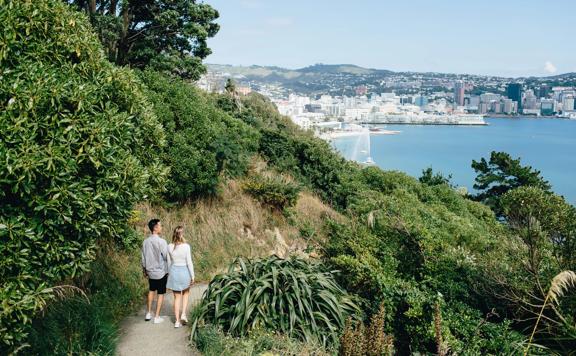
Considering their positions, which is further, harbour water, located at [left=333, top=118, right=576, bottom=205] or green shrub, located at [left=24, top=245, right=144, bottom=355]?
harbour water, located at [left=333, top=118, right=576, bottom=205]

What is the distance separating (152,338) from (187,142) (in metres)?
4.53

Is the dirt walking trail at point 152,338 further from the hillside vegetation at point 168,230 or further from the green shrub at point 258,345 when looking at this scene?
the green shrub at point 258,345

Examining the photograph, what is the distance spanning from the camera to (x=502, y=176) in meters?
29.1

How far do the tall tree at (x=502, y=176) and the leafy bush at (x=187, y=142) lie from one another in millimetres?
21197

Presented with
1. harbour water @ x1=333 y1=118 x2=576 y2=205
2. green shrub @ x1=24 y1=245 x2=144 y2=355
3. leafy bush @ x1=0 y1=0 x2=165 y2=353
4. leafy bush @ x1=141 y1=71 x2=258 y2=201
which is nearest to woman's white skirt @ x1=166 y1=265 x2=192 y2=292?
green shrub @ x1=24 y1=245 x2=144 y2=355

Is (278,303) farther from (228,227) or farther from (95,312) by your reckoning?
(228,227)

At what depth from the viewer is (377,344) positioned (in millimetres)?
4535

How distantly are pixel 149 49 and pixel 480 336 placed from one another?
1659 centimetres

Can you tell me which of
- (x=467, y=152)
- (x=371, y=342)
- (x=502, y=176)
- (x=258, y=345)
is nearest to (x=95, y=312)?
(x=258, y=345)

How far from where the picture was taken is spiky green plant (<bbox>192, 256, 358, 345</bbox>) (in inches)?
215

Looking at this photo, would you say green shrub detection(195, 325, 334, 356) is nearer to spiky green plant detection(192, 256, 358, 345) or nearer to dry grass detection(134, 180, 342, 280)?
spiky green plant detection(192, 256, 358, 345)

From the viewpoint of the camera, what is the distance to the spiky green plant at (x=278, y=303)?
5.45 meters

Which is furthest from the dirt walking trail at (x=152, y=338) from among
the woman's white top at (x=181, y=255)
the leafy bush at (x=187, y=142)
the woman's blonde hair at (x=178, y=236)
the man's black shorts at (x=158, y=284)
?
the leafy bush at (x=187, y=142)

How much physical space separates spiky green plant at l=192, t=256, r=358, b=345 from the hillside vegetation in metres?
0.02
